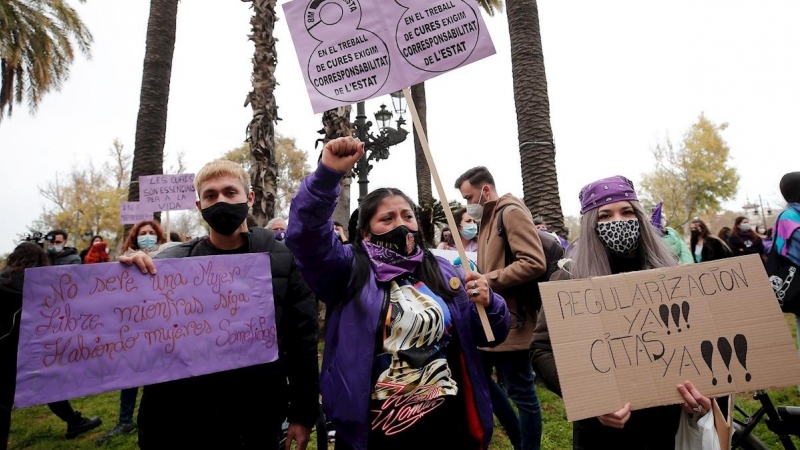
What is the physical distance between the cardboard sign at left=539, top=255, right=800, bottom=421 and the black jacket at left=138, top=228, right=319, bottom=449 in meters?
1.17

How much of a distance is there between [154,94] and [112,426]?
511 cm

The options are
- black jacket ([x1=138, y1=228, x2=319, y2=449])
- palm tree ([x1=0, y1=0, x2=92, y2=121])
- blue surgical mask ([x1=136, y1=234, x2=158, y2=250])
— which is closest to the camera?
black jacket ([x1=138, y1=228, x2=319, y2=449])

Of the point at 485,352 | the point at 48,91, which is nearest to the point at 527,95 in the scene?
the point at 485,352

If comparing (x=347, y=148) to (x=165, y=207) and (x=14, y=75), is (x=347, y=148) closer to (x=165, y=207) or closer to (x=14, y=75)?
(x=165, y=207)

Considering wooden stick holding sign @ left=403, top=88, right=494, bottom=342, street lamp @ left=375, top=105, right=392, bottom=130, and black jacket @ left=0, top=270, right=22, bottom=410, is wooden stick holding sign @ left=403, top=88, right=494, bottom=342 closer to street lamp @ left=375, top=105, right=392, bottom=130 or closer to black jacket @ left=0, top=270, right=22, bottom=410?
black jacket @ left=0, top=270, right=22, bottom=410

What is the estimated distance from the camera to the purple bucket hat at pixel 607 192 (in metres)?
1.91

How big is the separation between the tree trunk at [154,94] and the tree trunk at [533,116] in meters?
5.66

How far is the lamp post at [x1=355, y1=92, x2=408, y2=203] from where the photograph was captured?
7053 millimetres

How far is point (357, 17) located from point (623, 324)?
1827mm

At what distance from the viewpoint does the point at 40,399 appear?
1.61 m

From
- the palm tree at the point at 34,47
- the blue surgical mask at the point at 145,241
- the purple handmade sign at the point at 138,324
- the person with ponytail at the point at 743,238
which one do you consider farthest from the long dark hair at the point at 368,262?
the palm tree at the point at 34,47

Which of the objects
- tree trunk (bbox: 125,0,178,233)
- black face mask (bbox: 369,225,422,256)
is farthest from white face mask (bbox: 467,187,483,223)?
tree trunk (bbox: 125,0,178,233)

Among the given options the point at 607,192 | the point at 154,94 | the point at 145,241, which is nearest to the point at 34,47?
the point at 154,94

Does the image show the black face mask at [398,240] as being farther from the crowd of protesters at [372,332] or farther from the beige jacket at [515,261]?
the beige jacket at [515,261]
